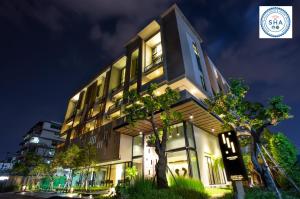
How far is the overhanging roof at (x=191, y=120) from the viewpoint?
14047mm

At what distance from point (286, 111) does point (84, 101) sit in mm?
29758

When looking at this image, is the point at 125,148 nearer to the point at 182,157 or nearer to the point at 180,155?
the point at 180,155

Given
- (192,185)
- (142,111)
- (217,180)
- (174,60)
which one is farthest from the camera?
(174,60)

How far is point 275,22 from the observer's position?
794 cm

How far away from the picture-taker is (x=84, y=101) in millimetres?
31688

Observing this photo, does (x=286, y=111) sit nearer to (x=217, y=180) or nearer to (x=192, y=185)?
(x=192, y=185)

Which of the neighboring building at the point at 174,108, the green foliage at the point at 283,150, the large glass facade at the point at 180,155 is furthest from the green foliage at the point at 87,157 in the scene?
the green foliage at the point at 283,150

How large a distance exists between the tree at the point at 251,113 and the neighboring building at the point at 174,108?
140 inches

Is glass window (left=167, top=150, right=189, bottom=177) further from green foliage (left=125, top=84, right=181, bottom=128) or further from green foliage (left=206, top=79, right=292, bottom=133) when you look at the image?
green foliage (left=206, top=79, right=292, bottom=133)

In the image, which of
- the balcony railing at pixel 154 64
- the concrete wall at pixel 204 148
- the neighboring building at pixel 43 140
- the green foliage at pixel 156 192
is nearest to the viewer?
the green foliage at pixel 156 192

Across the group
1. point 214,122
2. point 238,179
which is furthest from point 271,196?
point 214,122

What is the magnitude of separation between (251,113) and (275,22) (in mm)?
4647

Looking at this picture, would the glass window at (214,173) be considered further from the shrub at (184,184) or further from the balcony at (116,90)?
the balcony at (116,90)

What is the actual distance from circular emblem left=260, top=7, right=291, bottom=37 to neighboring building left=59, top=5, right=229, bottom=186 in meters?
6.61
